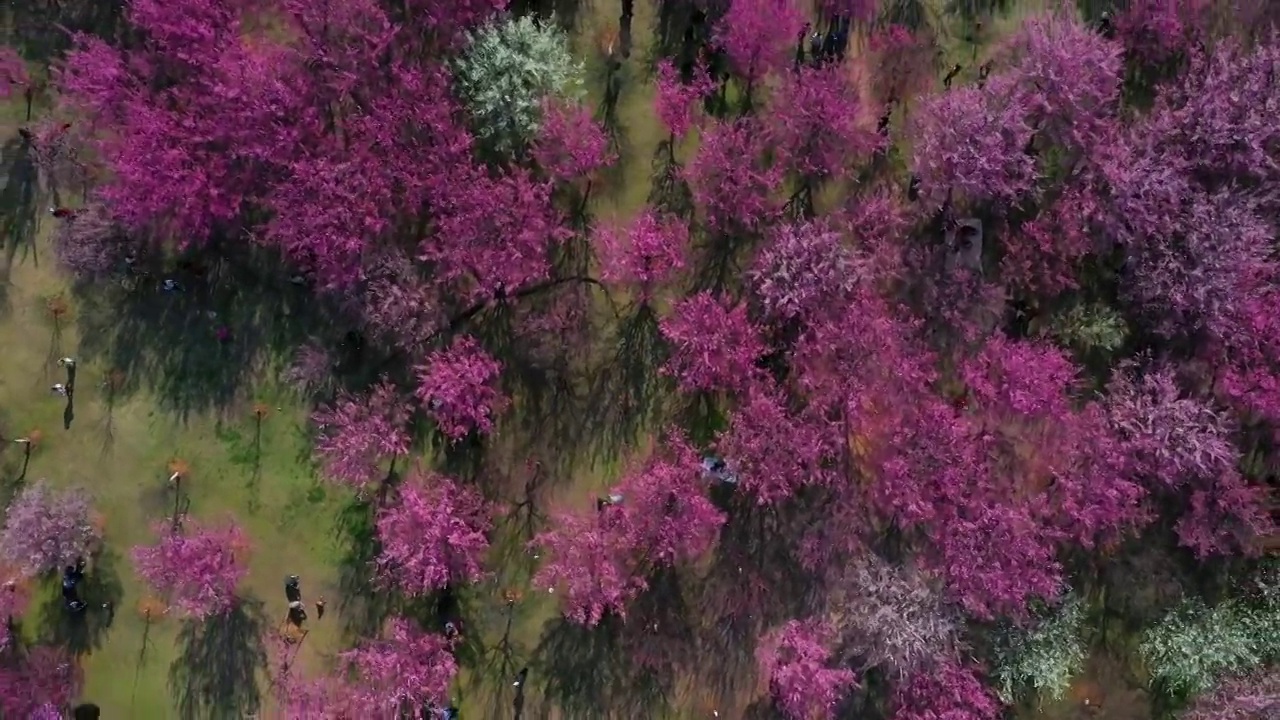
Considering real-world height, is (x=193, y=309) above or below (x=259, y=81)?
below

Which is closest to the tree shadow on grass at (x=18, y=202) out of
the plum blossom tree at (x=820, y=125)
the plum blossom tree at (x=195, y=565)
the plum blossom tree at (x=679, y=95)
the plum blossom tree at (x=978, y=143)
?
the plum blossom tree at (x=195, y=565)

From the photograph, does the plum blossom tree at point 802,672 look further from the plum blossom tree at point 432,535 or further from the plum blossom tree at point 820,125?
the plum blossom tree at point 820,125

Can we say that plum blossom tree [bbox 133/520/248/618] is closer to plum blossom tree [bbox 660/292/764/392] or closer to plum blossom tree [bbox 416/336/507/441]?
plum blossom tree [bbox 416/336/507/441]

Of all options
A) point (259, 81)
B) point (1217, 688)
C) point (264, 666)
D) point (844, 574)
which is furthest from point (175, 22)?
point (1217, 688)

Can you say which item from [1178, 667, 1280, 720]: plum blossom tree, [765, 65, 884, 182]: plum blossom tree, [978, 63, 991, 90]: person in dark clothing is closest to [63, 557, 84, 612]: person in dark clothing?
[765, 65, 884, 182]: plum blossom tree

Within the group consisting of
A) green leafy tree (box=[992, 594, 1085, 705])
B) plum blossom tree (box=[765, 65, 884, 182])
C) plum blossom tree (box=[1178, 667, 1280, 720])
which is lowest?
plum blossom tree (box=[1178, 667, 1280, 720])

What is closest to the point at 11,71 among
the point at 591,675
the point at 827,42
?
the point at 827,42

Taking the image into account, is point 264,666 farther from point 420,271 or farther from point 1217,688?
point 1217,688
